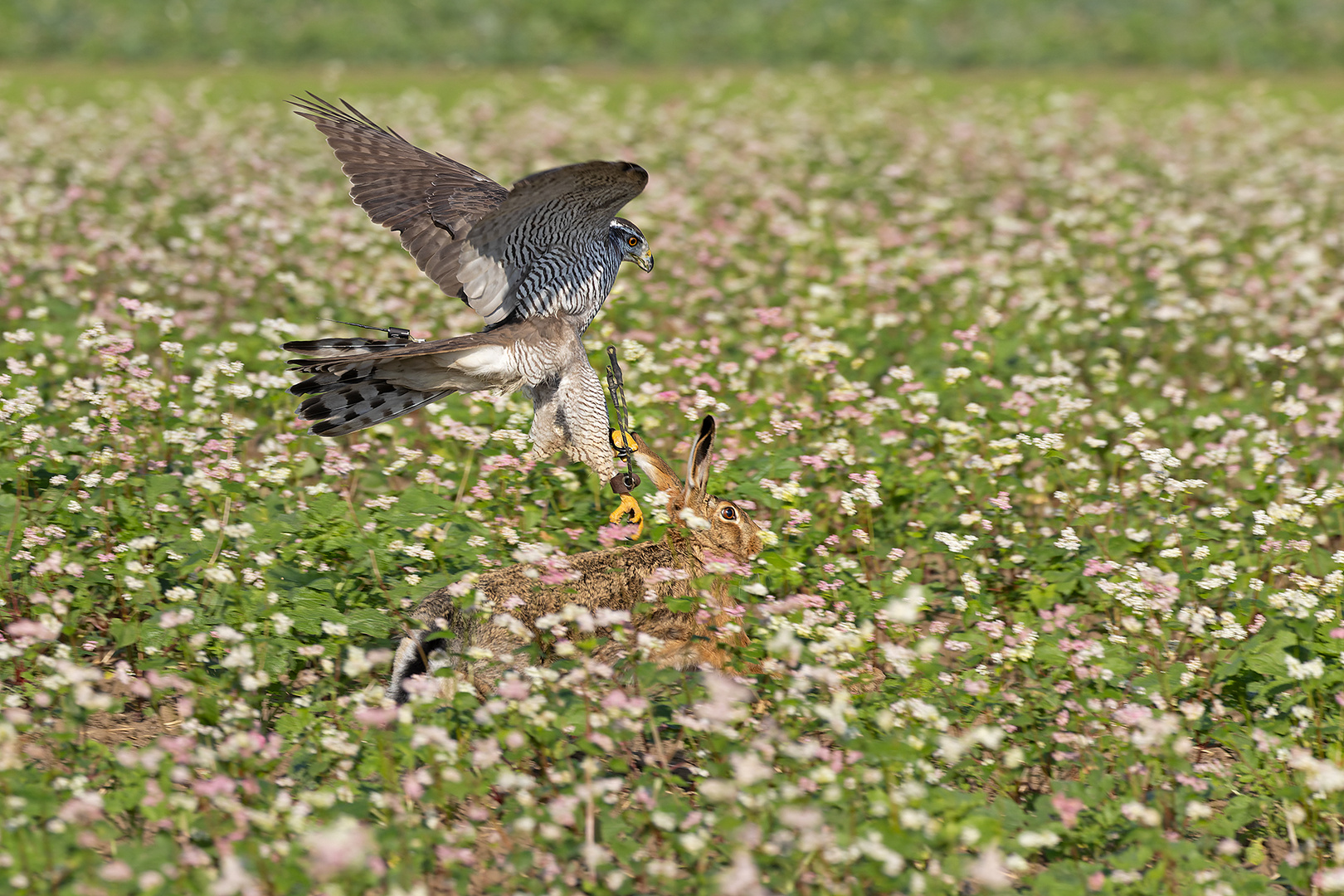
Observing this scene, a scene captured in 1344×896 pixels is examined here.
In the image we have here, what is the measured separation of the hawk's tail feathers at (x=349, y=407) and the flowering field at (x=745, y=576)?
0.73 ft

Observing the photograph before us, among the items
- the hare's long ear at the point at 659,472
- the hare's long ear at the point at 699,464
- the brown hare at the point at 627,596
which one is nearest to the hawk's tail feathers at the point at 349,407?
the brown hare at the point at 627,596

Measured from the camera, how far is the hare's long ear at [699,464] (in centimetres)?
577

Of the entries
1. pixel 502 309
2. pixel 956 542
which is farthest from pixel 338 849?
pixel 502 309

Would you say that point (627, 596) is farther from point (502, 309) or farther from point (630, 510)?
point (502, 309)

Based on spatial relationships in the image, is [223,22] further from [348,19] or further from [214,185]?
[214,185]

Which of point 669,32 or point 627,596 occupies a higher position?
point 669,32

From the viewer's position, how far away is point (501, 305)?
649cm

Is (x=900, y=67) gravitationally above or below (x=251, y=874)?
above

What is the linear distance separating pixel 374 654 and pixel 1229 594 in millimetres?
4124

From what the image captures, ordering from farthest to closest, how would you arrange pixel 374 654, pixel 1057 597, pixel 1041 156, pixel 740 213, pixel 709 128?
1. pixel 709 128
2. pixel 1041 156
3. pixel 740 213
4. pixel 1057 597
5. pixel 374 654

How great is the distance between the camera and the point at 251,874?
3814 millimetres

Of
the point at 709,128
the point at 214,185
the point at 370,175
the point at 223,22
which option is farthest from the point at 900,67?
the point at 370,175

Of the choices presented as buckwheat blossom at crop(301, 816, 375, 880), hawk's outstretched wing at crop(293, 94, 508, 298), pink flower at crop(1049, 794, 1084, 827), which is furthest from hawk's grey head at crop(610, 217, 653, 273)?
buckwheat blossom at crop(301, 816, 375, 880)

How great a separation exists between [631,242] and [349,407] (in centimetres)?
165
